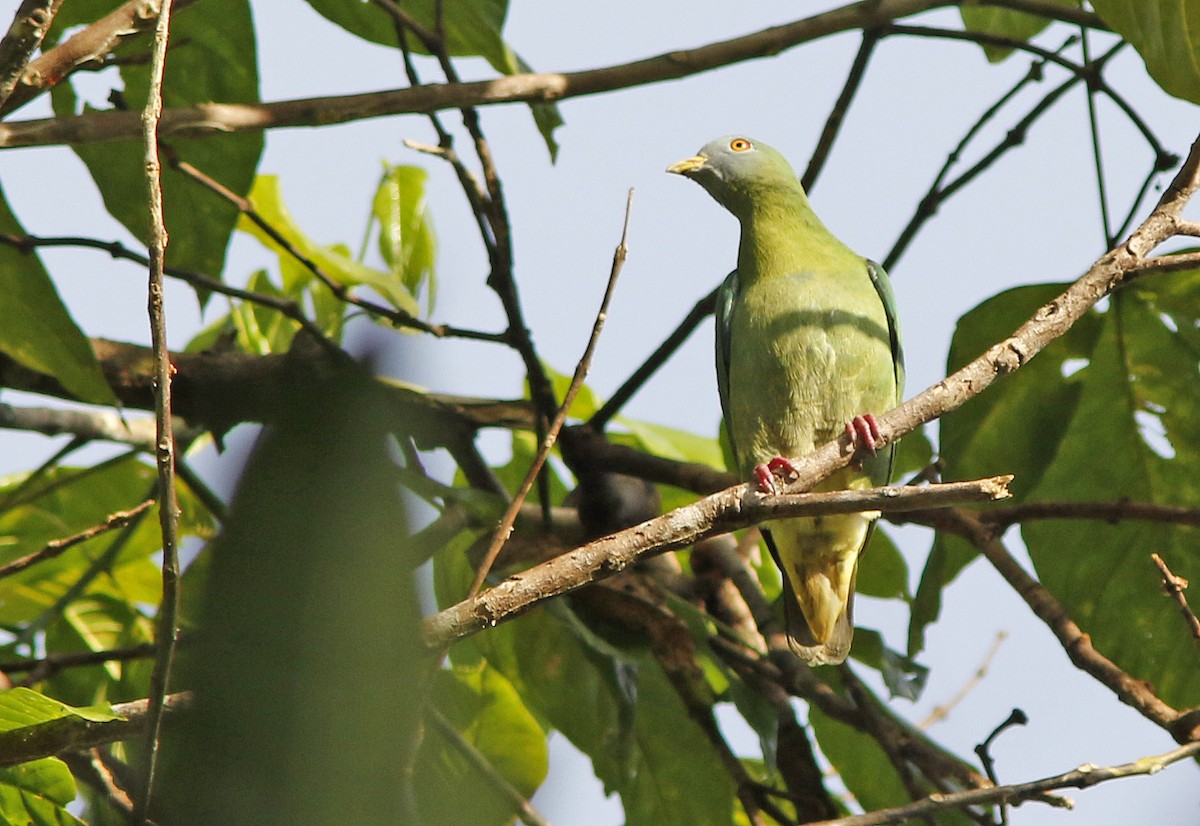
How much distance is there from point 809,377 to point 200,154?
5.39 ft

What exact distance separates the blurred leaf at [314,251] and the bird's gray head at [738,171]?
3.11 ft

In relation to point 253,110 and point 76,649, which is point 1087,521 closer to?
point 253,110

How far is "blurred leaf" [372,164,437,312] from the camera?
13.5ft

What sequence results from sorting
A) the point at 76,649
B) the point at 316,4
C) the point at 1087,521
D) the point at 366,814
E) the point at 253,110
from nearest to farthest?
the point at 366,814
the point at 253,110
the point at 1087,521
the point at 316,4
the point at 76,649

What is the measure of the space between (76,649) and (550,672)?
1.42 metres

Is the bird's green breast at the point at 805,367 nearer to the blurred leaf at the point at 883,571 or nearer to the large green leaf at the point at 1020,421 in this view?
the large green leaf at the point at 1020,421

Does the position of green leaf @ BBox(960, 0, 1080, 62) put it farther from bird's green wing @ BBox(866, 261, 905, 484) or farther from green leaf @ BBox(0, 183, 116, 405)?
green leaf @ BBox(0, 183, 116, 405)

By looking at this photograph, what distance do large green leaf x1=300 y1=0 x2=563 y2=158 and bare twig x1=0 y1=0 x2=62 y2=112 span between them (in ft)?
4.11

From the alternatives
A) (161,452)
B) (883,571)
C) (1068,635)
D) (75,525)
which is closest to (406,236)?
(75,525)

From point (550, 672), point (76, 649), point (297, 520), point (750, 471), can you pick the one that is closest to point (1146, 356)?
point (750, 471)

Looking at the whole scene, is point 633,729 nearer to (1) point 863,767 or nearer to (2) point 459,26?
(1) point 863,767

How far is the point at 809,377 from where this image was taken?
337 cm

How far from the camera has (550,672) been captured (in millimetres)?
3441

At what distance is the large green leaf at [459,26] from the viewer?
3.21m
